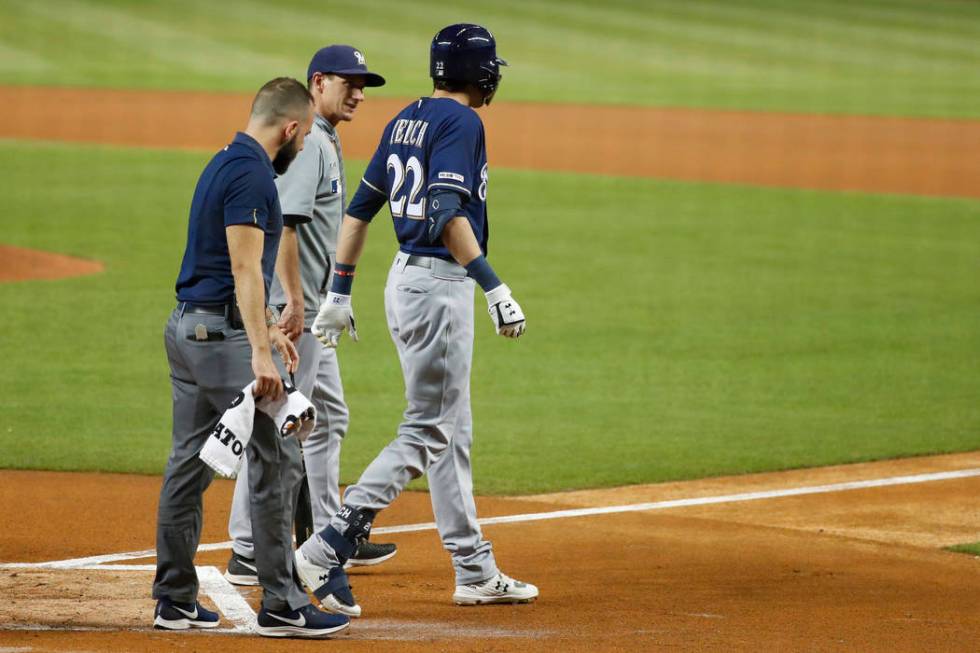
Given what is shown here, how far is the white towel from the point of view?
4.99m

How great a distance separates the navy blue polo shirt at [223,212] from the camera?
507 centimetres

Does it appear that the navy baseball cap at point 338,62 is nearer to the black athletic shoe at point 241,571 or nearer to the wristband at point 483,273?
the wristband at point 483,273

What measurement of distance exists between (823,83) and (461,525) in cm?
4024

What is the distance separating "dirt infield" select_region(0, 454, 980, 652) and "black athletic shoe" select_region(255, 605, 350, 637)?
0.07 meters

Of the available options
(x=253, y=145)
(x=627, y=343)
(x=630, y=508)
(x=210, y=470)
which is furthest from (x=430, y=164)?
(x=627, y=343)

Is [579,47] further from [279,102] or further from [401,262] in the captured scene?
[279,102]

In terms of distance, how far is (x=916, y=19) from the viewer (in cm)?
5984

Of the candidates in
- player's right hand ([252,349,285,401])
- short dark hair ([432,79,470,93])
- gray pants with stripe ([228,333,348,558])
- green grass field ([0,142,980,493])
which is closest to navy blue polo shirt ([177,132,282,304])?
player's right hand ([252,349,285,401])

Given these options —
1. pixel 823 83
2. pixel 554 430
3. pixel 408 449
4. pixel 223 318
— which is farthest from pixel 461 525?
pixel 823 83

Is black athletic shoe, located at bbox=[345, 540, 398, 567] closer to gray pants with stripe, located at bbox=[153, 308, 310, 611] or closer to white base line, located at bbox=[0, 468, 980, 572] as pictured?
white base line, located at bbox=[0, 468, 980, 572]

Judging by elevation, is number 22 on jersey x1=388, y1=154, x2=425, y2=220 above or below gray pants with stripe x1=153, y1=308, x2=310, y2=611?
above

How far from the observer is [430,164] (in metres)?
5.70

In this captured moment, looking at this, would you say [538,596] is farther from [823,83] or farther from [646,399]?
[823,83]

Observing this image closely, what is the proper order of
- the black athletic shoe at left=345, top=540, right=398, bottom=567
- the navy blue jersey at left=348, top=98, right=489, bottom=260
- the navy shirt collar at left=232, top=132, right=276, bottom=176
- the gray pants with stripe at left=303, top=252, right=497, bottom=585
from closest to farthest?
the navy shirt collar at left=232, top=132, right=276, bottom=176 → the navy blue jersey at left=348, top=98, right=489, bottom=260 → the gray pants with stripe at left=303, top=252, right=497, bottom=585 → the black athletic shoe at left=345, top=540, right=398, bottom=567
